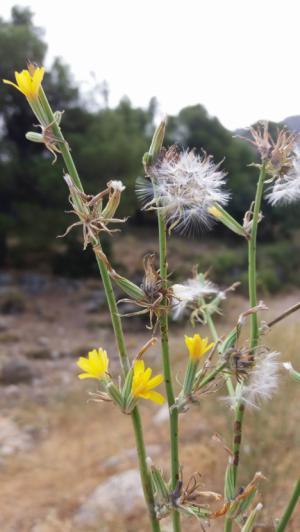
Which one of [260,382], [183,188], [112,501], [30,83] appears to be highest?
[30,83]

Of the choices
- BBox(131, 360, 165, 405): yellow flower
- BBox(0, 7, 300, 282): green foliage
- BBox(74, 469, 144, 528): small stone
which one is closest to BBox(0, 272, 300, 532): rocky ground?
BBox(74, 469, 144, 528): small stone

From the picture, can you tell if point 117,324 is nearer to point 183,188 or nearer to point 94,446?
point 183,188

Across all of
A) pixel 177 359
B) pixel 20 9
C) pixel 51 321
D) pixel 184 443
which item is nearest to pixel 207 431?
pixel 184 443

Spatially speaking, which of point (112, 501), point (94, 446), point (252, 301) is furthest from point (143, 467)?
point (94, 446)

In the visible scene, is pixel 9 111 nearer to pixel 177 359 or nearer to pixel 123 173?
pixel 123 173

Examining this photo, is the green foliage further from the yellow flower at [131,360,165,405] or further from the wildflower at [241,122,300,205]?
the yellow flower at [131,360,165,405]

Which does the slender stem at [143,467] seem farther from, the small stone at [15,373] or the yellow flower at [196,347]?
the small stone at [15,373]
